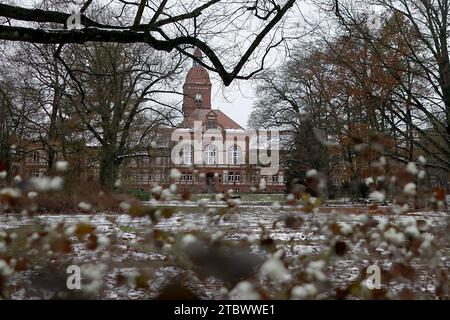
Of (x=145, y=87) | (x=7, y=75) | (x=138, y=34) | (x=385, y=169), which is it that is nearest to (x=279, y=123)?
(x=145, y=87)

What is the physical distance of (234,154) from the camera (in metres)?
72.8

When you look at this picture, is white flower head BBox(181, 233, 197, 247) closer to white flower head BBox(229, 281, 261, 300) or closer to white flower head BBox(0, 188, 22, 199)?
white flower head BBox(229, 281, 261, 300)

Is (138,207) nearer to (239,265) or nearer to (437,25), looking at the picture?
(239,265)

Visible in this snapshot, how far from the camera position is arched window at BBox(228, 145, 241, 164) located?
7053 centimetres

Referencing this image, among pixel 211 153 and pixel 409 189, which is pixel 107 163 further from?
pixel 211 153

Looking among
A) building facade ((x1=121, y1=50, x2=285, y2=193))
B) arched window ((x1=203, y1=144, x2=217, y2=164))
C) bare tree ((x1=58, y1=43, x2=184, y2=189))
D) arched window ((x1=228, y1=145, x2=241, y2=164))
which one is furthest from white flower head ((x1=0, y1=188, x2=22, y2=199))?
arched window ((x1=228, y1=145, x2=241, y2=164))

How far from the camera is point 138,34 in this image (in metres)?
8.14

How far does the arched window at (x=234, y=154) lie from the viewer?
70531 millimetres

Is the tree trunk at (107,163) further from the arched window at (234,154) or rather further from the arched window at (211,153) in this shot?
the arched window at (234,154)

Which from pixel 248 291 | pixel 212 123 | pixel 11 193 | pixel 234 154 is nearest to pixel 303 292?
pixel 248 291

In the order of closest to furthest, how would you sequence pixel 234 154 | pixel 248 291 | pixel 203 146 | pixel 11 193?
pixel 248 291 → pixel 11 193 → pixel 203 146 → pixel 234 154

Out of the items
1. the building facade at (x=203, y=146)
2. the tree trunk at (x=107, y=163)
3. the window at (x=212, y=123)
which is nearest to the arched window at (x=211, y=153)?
the building facade at (x=203, y=146)

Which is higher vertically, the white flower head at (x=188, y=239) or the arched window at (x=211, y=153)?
the arched window at (x=211, y=153)

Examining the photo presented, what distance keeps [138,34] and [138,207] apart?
5.70 meters
